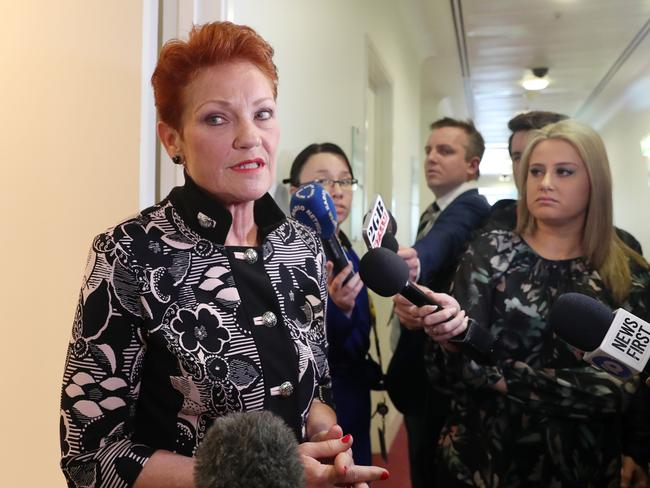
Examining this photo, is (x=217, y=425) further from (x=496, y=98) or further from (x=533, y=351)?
(x=496, y=98)

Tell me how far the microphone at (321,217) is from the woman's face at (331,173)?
32 centimetres

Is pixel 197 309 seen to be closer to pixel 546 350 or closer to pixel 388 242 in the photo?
pixel 388 242

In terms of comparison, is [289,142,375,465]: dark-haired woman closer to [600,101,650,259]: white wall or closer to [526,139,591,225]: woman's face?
[526,139,591,225]: woman's face

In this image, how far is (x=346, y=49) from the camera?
2.46 m

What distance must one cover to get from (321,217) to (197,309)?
2.00 feet

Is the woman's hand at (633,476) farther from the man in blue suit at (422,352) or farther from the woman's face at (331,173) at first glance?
the woman's face at (331,173)

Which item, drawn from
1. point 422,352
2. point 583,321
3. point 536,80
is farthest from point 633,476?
point 536,80

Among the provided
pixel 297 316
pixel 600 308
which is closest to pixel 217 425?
pixel 297 316

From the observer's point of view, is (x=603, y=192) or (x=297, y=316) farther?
(x=603, y=192)

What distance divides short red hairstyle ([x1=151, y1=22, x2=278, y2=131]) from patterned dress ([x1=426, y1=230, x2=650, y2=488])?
0.80 m

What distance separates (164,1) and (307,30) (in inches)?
28.0

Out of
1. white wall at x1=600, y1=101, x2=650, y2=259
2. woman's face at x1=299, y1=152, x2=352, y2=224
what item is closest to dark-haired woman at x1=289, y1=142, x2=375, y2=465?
woman's face at x1=299, y1=152, x2=352, y2=224

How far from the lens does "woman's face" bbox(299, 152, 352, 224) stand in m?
1.79

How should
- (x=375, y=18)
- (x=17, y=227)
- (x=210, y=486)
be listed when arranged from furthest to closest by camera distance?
(x=375, y=18), (x=17, y=227), (x=210, y=486)
